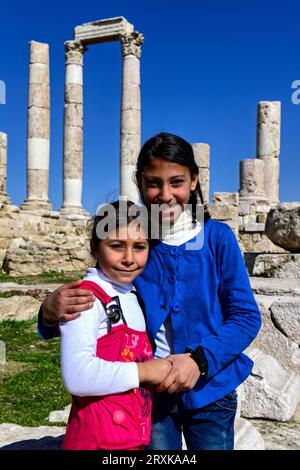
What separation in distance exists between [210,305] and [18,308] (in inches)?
296

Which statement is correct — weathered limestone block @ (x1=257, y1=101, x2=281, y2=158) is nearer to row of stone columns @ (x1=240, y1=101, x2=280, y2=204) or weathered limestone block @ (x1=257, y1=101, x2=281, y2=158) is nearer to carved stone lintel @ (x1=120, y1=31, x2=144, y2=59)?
row of stone columns @ (x1=240, y1=101, x2=280, y2=204)

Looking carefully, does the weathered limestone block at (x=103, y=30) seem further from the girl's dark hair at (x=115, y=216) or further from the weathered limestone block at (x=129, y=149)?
the girl's dark hair at (x=115, y=216)

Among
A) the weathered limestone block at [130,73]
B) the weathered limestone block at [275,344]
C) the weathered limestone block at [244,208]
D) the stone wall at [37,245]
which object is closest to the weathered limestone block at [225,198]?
the stone wall at [37,245]

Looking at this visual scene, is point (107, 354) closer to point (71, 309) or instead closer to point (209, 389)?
point (71, 309)

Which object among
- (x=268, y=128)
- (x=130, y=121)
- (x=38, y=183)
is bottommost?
(x=38, y=183)

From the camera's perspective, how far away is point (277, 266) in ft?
21.6

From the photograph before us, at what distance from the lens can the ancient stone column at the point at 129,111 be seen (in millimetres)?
23172

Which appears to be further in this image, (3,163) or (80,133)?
(80,133)

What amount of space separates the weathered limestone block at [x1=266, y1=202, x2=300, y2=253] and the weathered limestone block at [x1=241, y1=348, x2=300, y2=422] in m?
2.80

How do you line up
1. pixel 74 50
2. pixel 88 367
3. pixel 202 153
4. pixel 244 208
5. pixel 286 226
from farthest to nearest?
pixel 74 50 < pixel 244 208 < pixel 202 153 < pixel 286 226 < pixel 88 367

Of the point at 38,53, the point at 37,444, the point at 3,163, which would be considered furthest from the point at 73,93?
the point at 37,444

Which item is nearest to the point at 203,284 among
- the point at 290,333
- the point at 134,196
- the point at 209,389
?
the point at 209,389

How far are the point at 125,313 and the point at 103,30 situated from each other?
76.6 feet

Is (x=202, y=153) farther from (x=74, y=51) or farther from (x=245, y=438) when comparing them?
(x=245, y=438)
